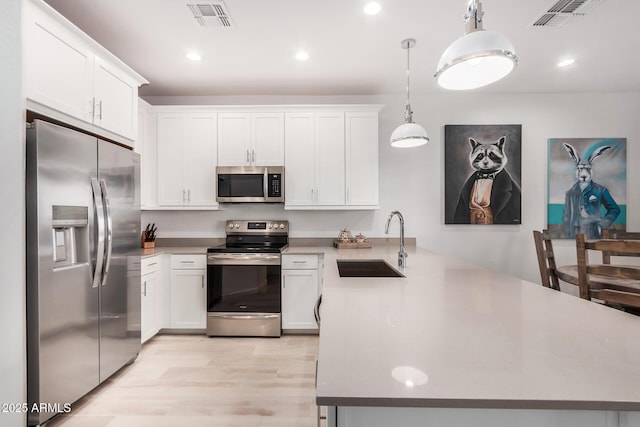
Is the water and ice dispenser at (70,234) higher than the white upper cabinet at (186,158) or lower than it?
lower

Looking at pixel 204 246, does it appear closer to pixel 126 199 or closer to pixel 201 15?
pixel 126 199

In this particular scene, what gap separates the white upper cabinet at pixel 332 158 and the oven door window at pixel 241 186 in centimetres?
30

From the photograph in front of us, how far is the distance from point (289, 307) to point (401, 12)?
275 centimetres

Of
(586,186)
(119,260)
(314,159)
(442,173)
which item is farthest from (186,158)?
(586,186)

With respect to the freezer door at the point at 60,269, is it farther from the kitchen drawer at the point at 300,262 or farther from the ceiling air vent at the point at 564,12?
the ceiling air vent at the point at 564,12

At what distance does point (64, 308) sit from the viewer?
1.94 m

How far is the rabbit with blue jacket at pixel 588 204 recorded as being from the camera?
3.79m

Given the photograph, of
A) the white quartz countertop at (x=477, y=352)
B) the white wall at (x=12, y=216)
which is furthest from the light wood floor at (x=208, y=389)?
the white quartz countertop at (x=477, y=352)

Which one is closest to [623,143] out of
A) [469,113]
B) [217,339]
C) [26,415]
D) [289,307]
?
[469,113]

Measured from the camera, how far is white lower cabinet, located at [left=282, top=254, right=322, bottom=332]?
11.1 ft

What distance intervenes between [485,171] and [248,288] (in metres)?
2.98

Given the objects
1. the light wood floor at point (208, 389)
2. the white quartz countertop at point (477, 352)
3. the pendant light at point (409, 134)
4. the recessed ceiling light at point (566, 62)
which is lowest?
the light wood floor at point (208, 389)

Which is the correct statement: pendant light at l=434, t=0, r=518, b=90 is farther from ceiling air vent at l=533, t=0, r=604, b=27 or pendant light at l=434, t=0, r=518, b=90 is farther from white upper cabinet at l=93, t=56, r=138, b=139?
white upper cabinet at l=93, t=56, r=138, b=139

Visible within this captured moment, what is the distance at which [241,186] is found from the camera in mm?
3549
